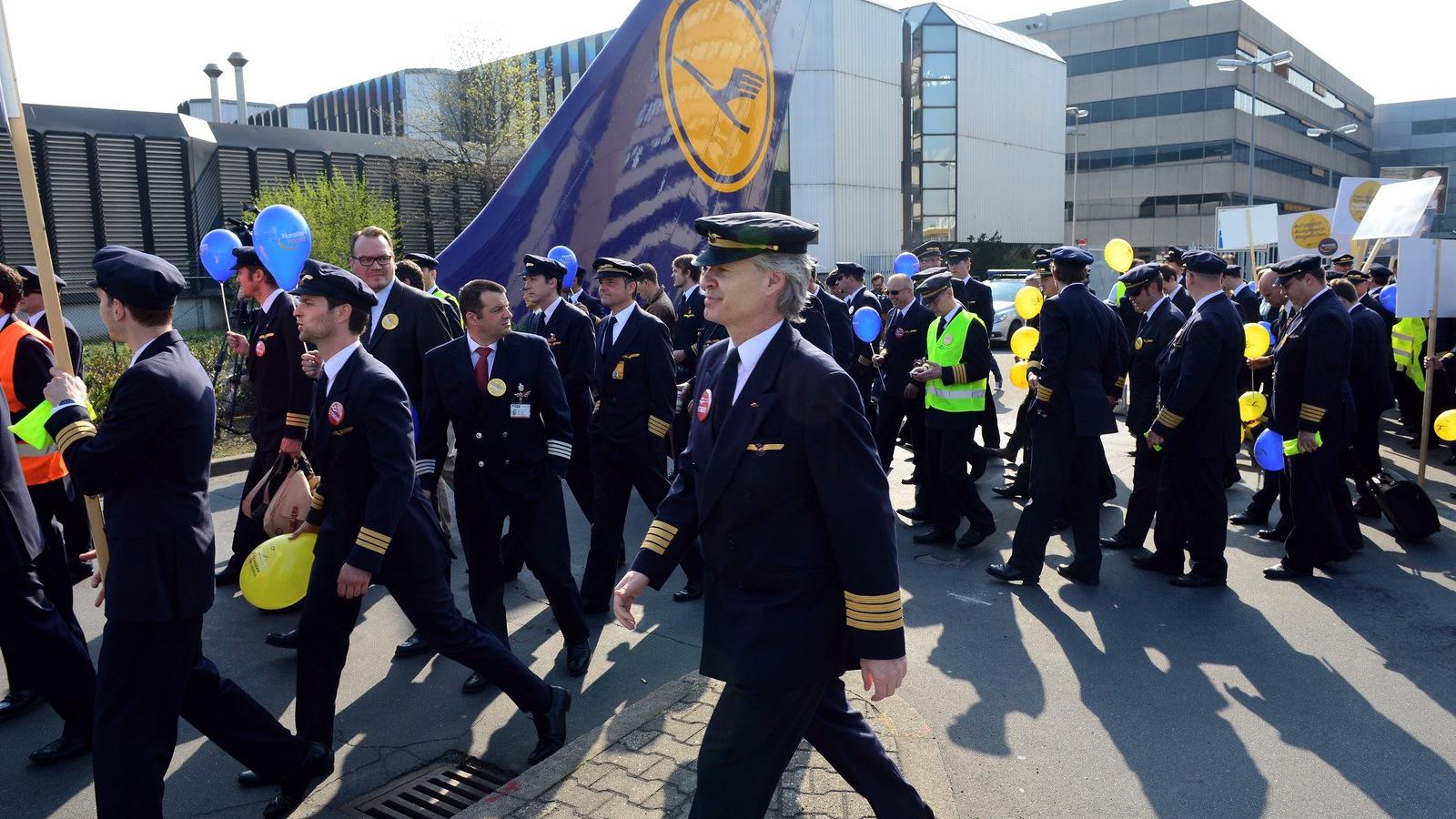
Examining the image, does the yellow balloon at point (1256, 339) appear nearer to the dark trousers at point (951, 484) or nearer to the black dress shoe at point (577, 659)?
the dark trousers at point (951, 484)

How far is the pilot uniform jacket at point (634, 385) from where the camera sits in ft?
18.9

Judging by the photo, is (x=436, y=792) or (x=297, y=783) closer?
(x=297, y=783)

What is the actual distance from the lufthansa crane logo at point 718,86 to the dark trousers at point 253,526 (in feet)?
11.5

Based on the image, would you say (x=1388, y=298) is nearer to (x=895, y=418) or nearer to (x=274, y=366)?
(x=895, y=418)

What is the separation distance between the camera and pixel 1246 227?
18.0 metres

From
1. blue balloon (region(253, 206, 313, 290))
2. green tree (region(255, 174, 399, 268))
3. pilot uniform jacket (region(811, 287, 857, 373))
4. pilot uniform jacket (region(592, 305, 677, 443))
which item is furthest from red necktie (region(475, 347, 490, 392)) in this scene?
green tree (region(255, 174, 399, 268))

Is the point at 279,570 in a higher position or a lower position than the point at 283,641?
higher

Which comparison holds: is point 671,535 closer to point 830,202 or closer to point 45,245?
point 45,245

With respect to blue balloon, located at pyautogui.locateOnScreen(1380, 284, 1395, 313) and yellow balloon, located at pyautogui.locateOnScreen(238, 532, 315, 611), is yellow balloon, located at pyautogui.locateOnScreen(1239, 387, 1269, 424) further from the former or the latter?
yellow balloon, located at pyautogui.locateOnScreen(238, 532, 315, 611)

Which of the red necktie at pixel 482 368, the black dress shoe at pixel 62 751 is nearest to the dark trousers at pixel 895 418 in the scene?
the red necktie at pixel 482 368

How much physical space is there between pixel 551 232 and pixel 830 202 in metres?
31.2

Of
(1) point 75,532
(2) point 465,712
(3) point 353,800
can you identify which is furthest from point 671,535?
(1) point 75,532

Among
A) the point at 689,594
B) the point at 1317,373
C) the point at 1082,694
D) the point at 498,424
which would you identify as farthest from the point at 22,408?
the point at 1317,373

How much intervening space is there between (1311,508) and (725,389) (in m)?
5.03
